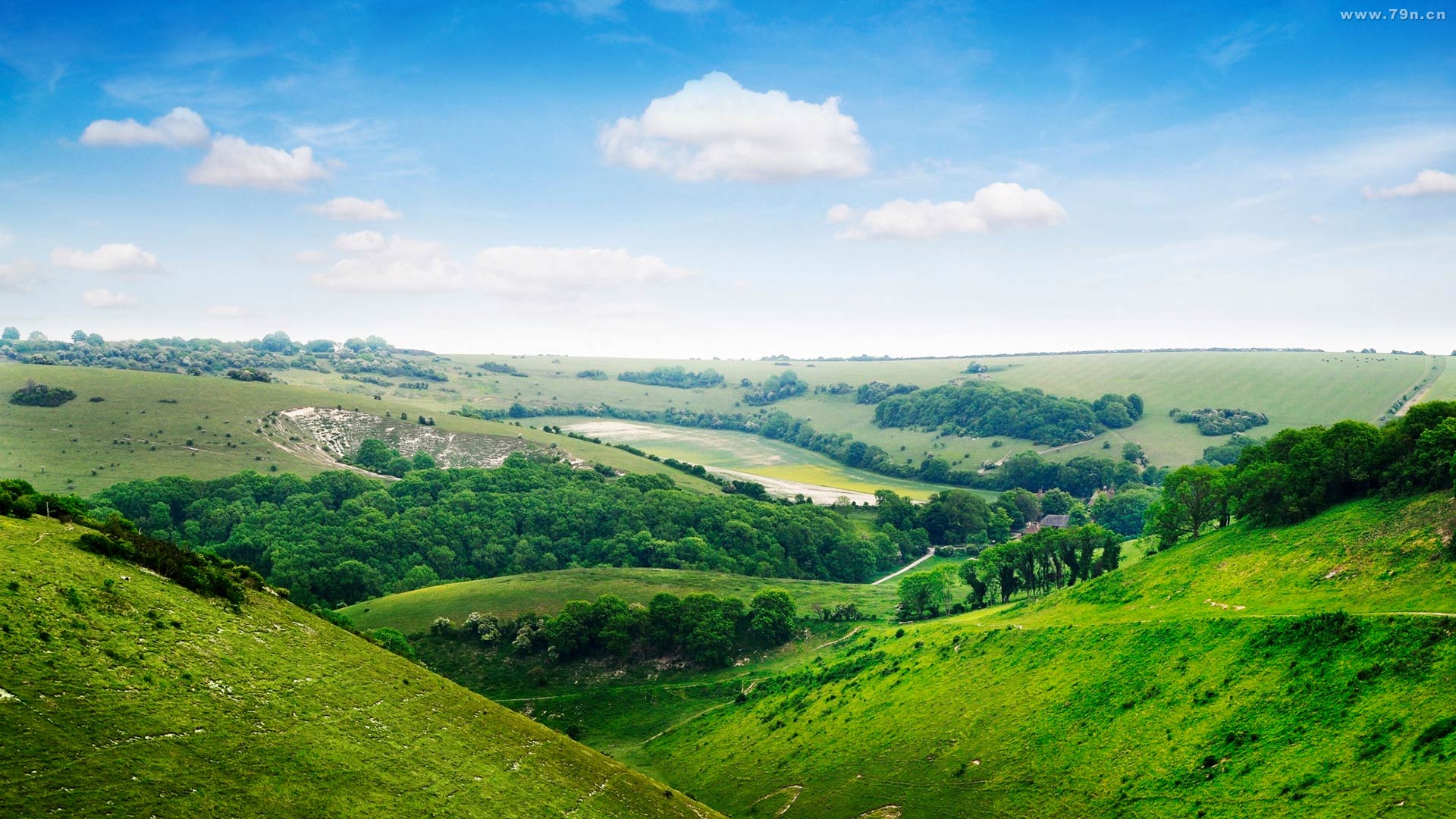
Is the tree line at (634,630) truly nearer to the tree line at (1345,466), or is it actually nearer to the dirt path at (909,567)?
the dirt path at (909,567)

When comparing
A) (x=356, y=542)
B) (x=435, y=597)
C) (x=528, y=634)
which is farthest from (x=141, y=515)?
(x=528, y=634)

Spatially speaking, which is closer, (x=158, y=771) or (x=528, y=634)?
(x=158, y=771)

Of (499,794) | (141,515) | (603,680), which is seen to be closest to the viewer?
(499,794)

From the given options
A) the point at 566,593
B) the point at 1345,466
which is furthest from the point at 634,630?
the point at 1345,466

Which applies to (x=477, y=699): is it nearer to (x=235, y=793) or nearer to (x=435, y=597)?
(x=235, y=793)

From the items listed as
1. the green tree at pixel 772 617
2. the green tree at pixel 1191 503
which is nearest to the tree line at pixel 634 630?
the green tree at pixel 772 617

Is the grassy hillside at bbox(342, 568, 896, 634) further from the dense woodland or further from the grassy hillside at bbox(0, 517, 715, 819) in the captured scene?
the grassy hillside at bbox(0, 517, 715, 819)
